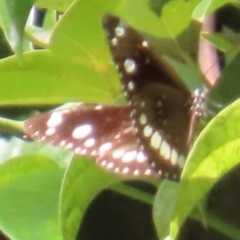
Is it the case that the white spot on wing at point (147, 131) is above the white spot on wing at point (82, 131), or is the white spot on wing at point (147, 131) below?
above

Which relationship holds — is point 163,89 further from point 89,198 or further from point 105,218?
point 105,218

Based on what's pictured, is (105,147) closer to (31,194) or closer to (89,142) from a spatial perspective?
(89,142)

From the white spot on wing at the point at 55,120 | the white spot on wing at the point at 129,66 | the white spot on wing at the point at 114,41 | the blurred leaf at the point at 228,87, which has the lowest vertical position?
the white spot on wing at the point at 55,120

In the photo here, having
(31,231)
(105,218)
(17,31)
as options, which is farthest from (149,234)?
(17,31)

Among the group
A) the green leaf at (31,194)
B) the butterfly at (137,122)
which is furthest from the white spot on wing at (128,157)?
the green leaf at (31,194)

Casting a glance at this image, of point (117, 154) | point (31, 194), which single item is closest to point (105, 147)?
point (117, 154)

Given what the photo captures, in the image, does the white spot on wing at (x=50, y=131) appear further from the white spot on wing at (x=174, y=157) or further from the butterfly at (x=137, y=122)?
the white spot on wing at (x=174, y=157)
